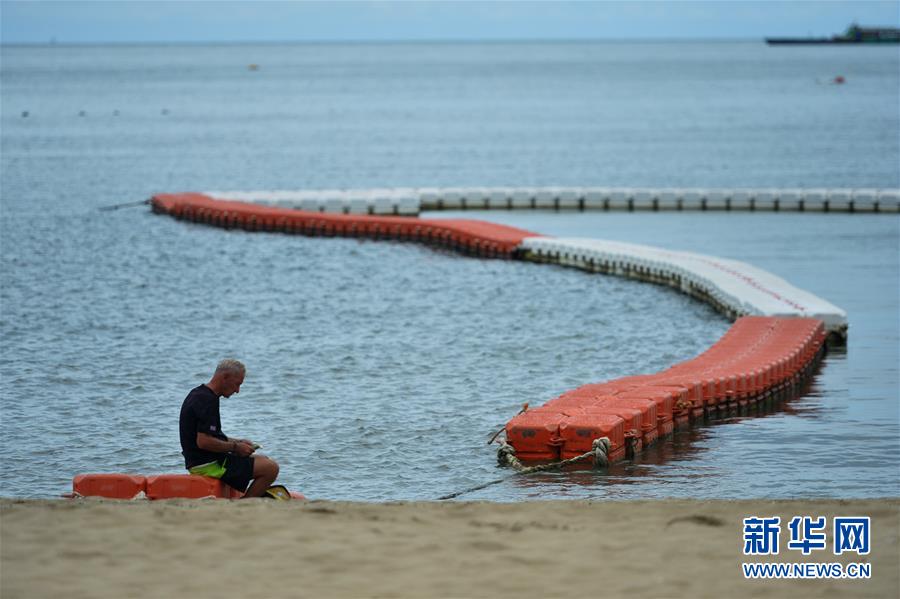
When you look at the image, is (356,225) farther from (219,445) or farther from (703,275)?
(219,445)

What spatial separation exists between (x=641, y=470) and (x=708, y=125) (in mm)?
132484

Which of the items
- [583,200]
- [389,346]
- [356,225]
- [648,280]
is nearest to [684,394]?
[389,346]

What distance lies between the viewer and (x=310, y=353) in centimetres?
3503

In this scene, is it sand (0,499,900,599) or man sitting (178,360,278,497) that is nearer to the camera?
sand (0,499,900,599)

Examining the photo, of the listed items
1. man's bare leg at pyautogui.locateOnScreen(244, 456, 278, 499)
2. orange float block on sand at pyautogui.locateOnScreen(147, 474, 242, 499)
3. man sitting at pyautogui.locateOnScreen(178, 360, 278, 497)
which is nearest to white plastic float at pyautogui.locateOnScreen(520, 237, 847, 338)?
man's bare leg at pyautogui.locateOnScreen(244, 456, 278, 499)

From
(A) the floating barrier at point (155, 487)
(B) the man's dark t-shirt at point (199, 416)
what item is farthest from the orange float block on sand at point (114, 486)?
(B) the man's dark t-shirt at point (199, 416)

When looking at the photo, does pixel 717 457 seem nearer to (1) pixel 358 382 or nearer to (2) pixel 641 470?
(2) pixel 641 470

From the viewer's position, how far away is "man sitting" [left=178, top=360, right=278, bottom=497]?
54.5ft

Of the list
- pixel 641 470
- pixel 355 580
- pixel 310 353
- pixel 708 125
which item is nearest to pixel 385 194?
pixel 310 353

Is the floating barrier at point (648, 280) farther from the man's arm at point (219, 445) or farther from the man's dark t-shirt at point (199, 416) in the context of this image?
the man's dark t-shirt at point (199, 416)

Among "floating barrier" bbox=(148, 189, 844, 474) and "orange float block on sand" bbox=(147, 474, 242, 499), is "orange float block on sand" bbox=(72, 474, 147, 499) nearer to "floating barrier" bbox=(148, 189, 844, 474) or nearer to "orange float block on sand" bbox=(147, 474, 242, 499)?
"orange float block on sand" bbox=(147, 474, 242, 499)

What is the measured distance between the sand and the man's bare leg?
1.24 metres

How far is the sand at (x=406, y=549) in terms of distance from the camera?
496 inches

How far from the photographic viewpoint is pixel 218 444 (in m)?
16.8
